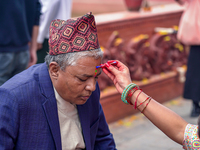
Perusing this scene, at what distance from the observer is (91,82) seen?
2.07 metres

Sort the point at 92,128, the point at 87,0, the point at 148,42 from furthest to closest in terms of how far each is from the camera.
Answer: the point at 87,0, the point at 148,42, the point at 92,128

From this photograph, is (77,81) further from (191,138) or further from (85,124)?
(191,138)

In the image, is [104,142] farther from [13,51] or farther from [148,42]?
[148,42]

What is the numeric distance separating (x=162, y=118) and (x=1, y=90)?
108 cm

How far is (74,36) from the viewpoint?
1.97 metres

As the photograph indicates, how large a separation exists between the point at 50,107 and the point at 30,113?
147 mm

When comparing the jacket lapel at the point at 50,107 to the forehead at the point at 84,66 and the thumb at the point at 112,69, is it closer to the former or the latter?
the forehead at the point at 84,66

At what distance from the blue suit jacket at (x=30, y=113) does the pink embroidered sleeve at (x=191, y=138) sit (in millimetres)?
856

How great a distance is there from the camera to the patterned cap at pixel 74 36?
6.43 feet

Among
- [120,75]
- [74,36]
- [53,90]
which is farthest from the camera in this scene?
[120,75]

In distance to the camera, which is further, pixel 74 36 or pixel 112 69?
pixel 112 69

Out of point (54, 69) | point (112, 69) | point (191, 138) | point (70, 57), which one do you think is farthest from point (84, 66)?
point (191, 138)

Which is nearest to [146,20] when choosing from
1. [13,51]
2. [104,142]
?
[13,51]

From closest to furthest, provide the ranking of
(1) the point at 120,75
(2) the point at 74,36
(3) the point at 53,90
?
(2) the point at 74,36, (3) the point at 53,90, (1) the point at 120,75
